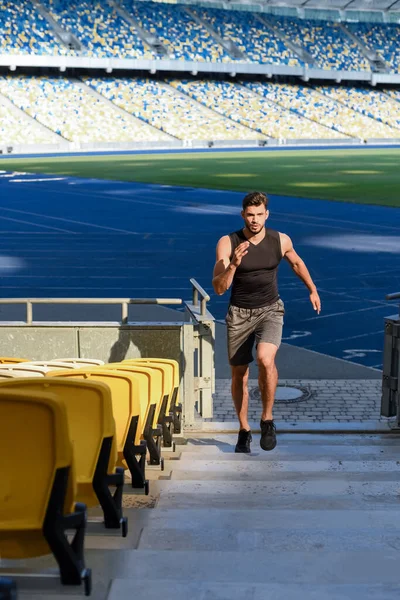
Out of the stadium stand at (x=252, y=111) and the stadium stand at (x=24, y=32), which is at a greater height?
the stadium stand at (x=24, y=32)

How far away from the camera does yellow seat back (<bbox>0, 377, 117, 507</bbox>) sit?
336 cm

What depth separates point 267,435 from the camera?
20.2 feet

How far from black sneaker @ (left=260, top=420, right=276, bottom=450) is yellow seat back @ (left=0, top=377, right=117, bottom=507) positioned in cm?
277

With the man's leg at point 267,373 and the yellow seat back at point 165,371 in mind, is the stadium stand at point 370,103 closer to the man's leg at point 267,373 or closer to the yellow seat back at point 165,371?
the man's leg at point 267,373

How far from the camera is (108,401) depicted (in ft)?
11.1

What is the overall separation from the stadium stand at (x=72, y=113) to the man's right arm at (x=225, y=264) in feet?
202

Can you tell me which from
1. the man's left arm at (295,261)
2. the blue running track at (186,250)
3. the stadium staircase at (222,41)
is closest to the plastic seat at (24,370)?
the man's left arm at (295,261)

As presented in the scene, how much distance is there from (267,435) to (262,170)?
39502 millimetres

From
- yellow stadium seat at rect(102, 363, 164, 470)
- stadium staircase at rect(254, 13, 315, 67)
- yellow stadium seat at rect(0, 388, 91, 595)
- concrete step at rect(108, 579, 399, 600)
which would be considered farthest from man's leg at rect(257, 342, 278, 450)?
stadium staircase at rect(254, 13, 315, 67)

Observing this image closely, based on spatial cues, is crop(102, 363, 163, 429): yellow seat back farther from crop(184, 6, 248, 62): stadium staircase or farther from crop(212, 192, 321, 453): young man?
crop(184, 6, 248, 62): stadium staircase

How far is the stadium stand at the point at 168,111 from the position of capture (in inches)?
2805

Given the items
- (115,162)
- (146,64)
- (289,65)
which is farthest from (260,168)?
(289,65)

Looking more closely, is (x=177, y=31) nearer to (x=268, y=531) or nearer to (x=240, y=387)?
(x=240, y=387)

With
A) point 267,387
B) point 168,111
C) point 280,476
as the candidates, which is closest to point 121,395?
point 280,476
